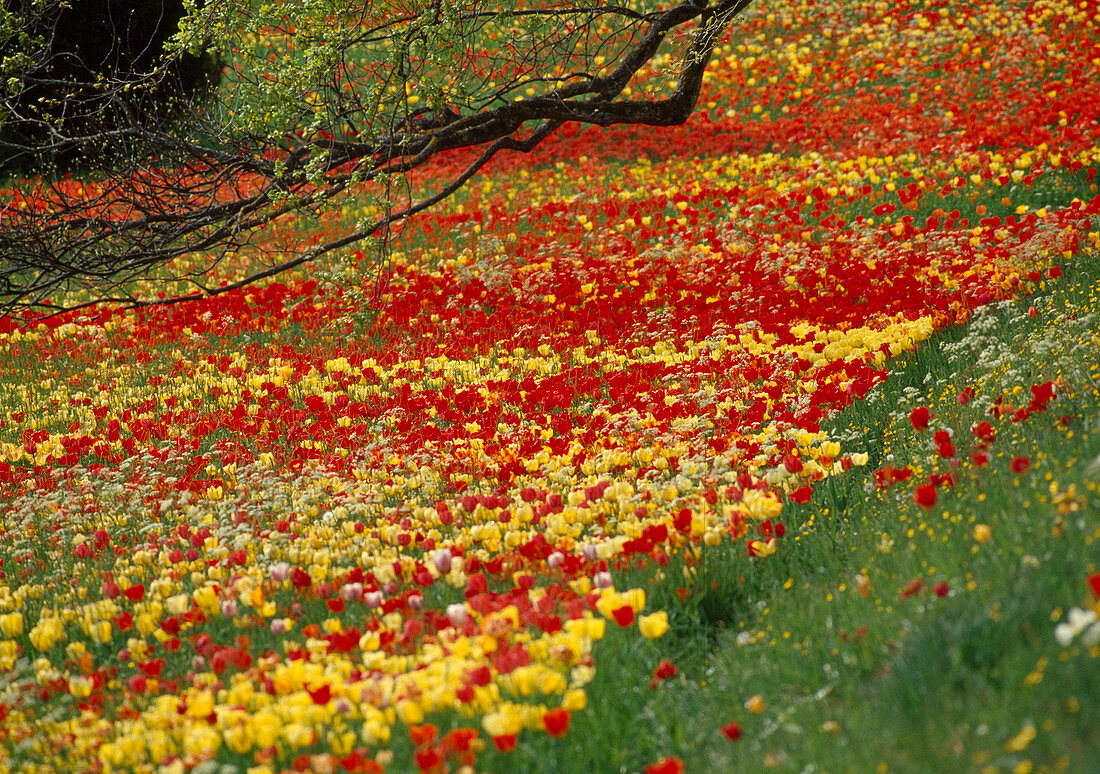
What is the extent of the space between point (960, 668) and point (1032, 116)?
1119 centimetres

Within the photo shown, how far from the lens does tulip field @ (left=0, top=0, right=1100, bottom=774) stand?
2.44 metres

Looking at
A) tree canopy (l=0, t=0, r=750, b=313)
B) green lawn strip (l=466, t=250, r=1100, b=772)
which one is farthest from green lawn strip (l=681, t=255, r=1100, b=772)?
tree canopy (l=0, t=0, r=750, b=313)

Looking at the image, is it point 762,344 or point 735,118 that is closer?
point 762,344

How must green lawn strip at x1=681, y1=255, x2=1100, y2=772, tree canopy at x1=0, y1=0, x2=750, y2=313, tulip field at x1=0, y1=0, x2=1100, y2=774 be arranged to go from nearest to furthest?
green lawn strip at x1=681, y1=255, x2=1100, y2=772
tulip field at x1=0, y1=0, x2=1100, y2=774
tree canopy at x1=0, y1=0, x2=750, y2=313

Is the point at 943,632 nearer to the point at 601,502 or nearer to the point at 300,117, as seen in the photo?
the point at 601,502

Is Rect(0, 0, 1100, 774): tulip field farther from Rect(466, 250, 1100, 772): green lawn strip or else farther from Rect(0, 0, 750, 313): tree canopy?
Rect(0, 0, 750, 313): tree canopy

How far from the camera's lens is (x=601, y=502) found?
4.09 meters

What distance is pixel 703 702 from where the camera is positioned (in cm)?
278

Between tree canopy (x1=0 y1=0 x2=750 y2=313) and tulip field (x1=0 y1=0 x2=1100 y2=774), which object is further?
tree canopy (x1=0 y1=0 x2=750 y2=313)

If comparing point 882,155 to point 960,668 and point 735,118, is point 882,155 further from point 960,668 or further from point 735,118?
point 960,668

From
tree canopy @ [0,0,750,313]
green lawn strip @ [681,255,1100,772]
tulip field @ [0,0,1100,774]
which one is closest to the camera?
green lawn strip @ [681,255,1100,772]

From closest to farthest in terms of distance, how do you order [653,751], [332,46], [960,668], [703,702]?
[960,668] → [653,751] → [703,702] → [332,46]

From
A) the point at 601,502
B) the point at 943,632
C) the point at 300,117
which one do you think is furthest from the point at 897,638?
the point at 300,117

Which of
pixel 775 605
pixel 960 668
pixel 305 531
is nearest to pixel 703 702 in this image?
pixel 775 605
